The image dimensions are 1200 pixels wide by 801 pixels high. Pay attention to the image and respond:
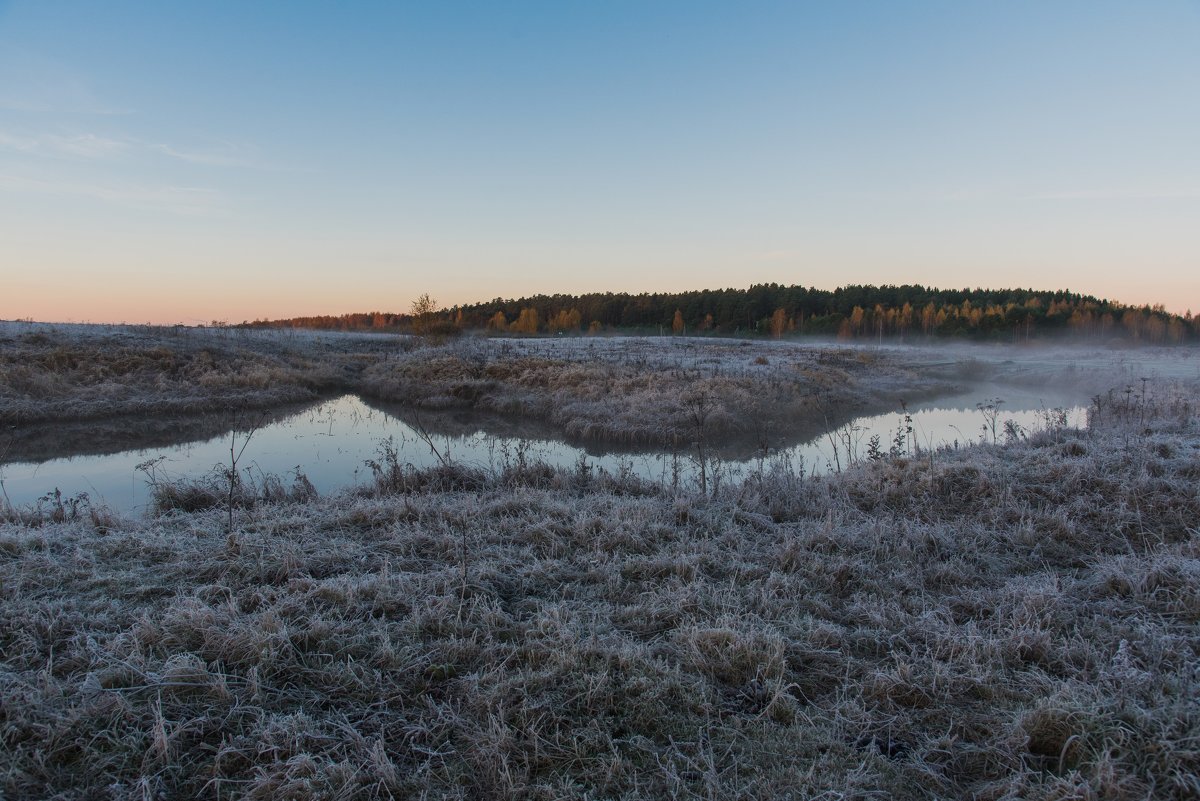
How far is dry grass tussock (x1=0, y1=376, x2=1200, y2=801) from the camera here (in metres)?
2.57

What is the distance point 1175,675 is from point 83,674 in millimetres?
5482

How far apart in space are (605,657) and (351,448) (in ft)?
38.3

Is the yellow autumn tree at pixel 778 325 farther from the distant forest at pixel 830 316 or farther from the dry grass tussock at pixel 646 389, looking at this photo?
the dry grass tussock at pixel 646 389

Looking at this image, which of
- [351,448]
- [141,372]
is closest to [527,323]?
[141,372]

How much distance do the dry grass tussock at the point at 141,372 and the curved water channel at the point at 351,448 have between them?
173cm

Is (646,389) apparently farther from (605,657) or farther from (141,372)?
(141,372)

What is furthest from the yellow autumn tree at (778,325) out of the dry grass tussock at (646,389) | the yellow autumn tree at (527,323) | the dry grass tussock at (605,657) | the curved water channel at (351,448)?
the dry grass tussock at (605,657)

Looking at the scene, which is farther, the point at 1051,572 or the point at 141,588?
the point at 1051,572

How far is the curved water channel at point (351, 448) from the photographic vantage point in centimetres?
1022

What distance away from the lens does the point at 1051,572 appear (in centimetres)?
466

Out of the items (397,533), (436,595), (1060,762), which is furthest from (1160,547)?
(397,533)

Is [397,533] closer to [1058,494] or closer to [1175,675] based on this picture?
[1175,675]

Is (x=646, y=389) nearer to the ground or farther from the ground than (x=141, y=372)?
nearer to the ground

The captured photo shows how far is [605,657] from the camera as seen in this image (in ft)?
11.0
